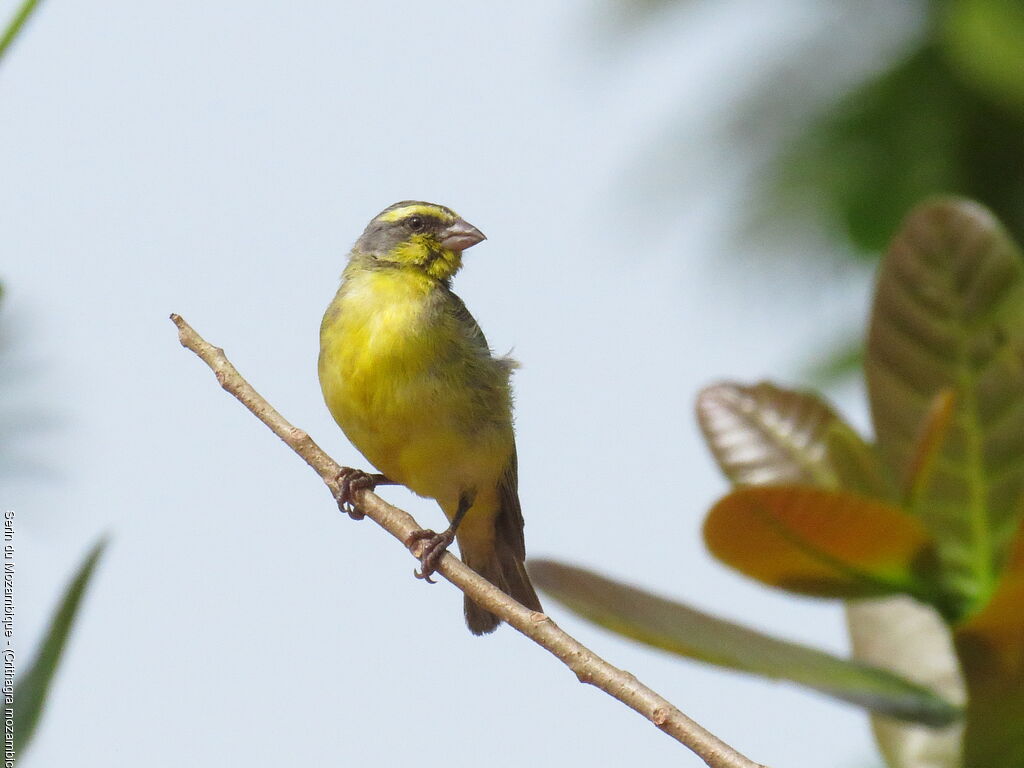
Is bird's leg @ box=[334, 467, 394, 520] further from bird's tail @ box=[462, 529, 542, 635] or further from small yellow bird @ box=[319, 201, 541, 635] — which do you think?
bird's tail @ box=[462, 529, 542, 635]

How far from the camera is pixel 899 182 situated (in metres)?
3.44

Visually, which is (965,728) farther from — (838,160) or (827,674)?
(838,160)

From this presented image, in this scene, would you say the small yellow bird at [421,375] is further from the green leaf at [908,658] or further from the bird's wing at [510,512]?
the green leaf at [908,658]

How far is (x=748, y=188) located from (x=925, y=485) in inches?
111

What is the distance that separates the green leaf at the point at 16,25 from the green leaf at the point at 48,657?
0.53m

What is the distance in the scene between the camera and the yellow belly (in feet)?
12.8

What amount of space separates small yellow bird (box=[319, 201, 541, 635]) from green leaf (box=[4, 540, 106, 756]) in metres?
2.36

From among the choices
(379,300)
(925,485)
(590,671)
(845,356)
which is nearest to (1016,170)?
(845,356)

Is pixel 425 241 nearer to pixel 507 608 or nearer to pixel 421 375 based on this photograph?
pixel 421 375

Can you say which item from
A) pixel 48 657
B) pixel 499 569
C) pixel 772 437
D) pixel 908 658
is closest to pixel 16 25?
pixel 48 657

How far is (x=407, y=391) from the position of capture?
12.8 ft

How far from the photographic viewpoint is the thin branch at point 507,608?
3.94 feet

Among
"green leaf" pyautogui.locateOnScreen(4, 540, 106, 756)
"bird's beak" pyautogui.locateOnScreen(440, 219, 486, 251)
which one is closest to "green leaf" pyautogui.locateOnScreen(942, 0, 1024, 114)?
"bird's beak" pyautogui.locateOnScreen(440, 219, 486, 251)

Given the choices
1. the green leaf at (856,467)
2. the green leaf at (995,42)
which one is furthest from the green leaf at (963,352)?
the green leaf at (995,42)
